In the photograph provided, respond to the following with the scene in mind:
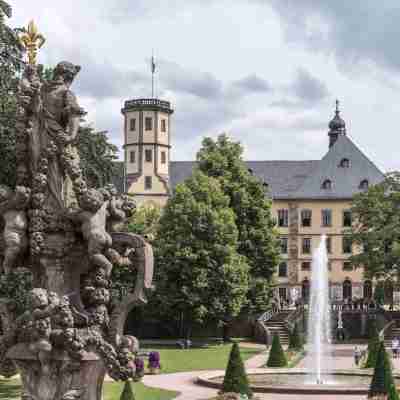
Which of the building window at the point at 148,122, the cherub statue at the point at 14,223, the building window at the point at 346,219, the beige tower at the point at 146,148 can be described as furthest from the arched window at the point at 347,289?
the cherub statue at the point at 14,223

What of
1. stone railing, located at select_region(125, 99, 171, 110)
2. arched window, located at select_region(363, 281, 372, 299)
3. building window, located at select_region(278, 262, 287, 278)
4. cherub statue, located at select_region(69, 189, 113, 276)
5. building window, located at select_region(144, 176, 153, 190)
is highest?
stone railing, located at select_region(125, 99, 171, 110)

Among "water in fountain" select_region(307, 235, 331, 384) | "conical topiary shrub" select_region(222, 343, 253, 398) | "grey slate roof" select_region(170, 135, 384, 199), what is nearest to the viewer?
"conical topiary shrub" select_region(222, 343, 253, 398)

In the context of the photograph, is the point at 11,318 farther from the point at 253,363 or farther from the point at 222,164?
the point at 222,164

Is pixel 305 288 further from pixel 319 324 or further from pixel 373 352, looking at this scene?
pixel 373 352

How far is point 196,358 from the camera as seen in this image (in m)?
45.0

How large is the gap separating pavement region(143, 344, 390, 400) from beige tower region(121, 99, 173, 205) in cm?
4014

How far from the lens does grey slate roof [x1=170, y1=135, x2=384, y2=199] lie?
289ft

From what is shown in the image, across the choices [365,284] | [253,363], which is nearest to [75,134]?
[253,363]

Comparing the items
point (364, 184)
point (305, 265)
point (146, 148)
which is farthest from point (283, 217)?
point (146, 148)

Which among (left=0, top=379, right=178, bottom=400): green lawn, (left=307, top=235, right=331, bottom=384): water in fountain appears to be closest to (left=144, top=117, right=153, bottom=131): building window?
(left=307, top=235, right=331, bottom=384): water in fountain

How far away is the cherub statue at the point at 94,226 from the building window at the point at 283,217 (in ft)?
258

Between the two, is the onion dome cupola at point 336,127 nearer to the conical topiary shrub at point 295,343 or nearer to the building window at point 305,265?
the building window at point 305,265

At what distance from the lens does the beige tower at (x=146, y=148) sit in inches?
3418

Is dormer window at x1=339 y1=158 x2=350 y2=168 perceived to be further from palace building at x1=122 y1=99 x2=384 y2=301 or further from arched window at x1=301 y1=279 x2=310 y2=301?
arched window at x1=301 y1=279 x2=310 y2=301
